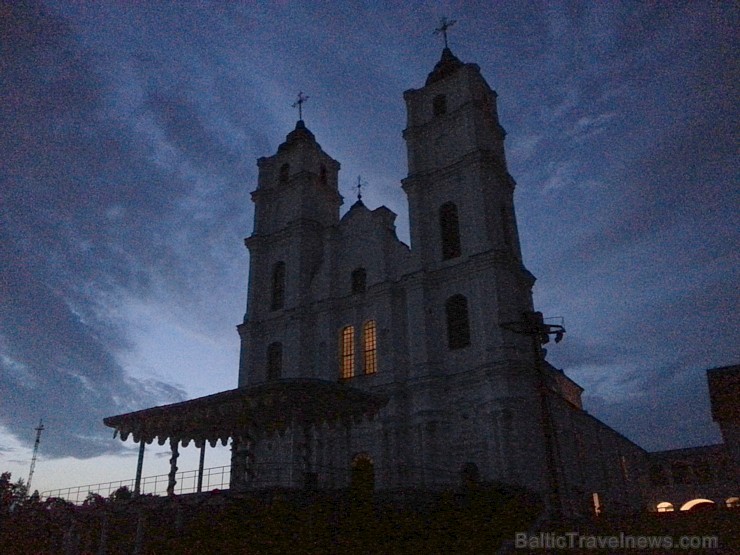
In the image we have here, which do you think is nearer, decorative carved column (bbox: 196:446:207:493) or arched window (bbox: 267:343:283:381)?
decorative carved column (bbox: 196:446:207:493)

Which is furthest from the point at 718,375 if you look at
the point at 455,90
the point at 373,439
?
the point at 455,90

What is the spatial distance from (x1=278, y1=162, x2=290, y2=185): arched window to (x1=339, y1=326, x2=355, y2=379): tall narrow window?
1307 cm

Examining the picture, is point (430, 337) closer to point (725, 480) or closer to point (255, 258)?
point (255, 258)

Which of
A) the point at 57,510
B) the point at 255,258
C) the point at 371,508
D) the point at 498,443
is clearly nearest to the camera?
the point at 371,508

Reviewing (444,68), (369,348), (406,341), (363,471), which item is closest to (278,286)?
(369,348)

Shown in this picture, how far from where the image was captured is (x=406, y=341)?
32312 mm

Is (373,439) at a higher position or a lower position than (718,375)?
lower

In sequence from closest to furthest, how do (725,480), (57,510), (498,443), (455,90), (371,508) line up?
(371,508)
(57,510)
(498,443)
(455,90)
(725,480)

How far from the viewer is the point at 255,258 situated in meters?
40.6

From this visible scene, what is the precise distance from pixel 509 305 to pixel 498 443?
6.90 m

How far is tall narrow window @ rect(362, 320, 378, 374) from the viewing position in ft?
108

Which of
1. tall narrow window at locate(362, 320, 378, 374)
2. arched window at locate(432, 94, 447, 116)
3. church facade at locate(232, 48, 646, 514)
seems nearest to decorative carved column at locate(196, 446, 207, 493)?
church facade at locate(232, 48, 646, 514)

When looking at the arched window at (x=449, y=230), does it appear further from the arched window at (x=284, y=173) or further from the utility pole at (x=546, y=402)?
the arched window at (x=284, y=173)

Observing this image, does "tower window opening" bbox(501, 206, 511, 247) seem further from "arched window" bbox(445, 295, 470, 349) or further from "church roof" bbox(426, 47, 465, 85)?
"church roof" bbox(426, 47, 465, 85)
